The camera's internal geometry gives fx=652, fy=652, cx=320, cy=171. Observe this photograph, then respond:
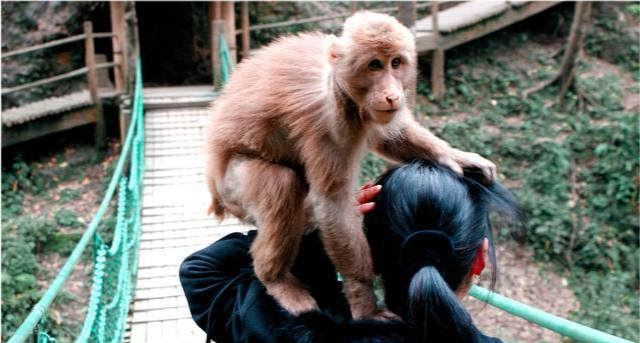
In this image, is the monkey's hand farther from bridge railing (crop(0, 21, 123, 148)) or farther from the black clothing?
bridge railing (crop(0, 21, 123, 148))

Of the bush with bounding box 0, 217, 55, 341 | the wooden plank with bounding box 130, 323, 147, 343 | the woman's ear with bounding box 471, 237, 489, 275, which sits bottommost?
the bush with bounding box 0, 217, 55, 341

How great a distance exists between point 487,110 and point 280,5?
3815 mm

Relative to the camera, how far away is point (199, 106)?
897 cm

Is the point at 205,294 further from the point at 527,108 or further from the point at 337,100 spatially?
the point at 527,108

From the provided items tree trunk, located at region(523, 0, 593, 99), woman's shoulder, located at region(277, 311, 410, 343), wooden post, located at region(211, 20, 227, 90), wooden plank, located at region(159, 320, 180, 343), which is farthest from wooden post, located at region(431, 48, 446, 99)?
woman's shoulder, located at region(277, 311, 410, 343)

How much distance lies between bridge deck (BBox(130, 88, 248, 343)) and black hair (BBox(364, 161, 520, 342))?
3.49 metres

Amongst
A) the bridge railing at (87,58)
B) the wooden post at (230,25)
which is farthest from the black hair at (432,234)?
the bridge railing at (87,58)

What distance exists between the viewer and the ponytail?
1.09 metres

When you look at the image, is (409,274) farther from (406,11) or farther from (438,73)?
(438,73)

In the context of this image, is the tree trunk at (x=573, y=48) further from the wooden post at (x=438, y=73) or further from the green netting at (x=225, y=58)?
the green netting at (x=225, y=58)

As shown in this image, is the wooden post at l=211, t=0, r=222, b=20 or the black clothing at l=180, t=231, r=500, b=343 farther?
the wooden post at l=211, t=0, r=222, b=20

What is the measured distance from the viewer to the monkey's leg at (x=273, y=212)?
2080mm

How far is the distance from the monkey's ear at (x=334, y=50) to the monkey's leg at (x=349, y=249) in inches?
19.1

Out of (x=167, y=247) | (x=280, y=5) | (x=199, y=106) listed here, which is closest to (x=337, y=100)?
(x=167, y=247)
